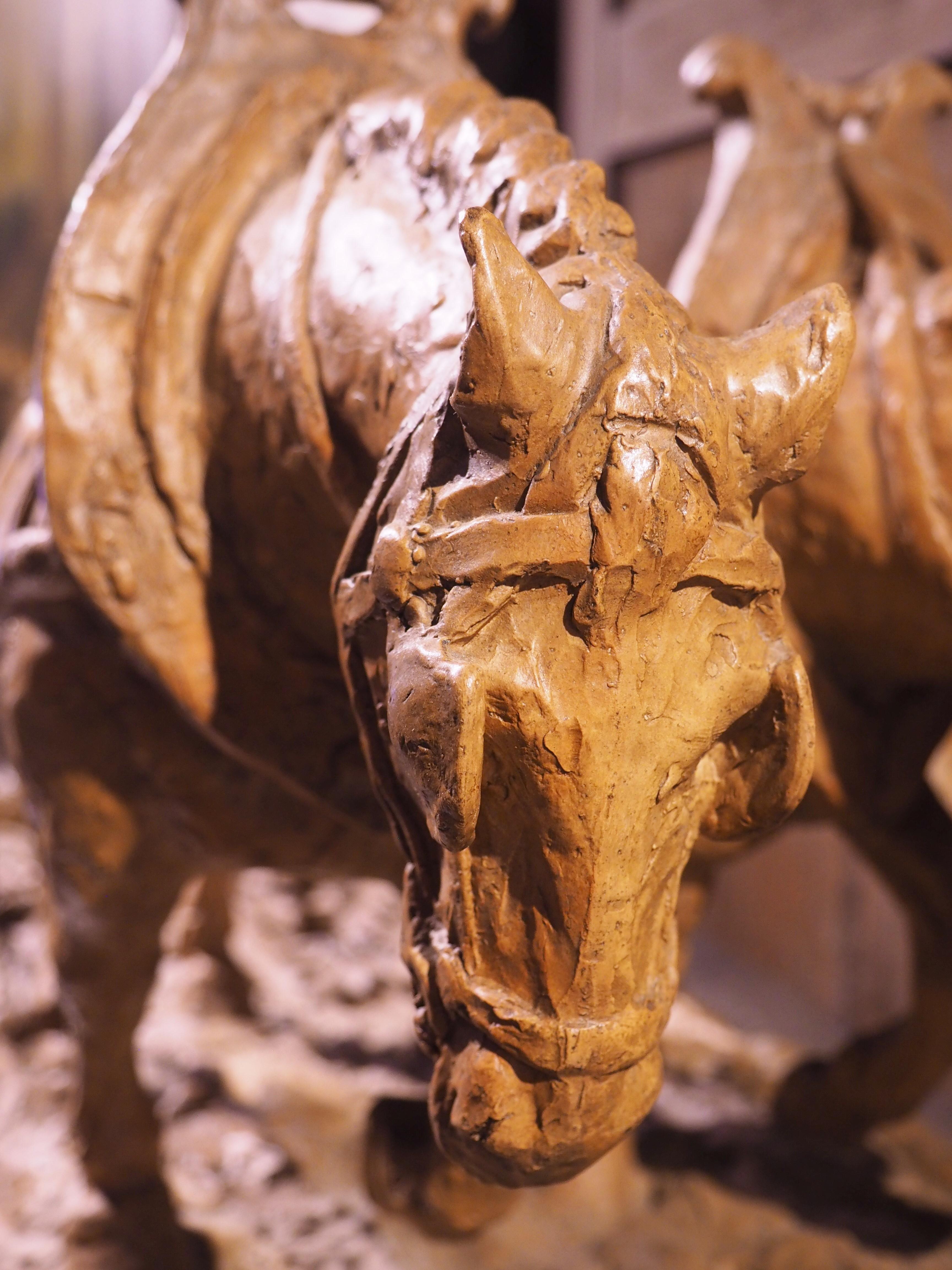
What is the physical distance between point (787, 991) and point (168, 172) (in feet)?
5.11

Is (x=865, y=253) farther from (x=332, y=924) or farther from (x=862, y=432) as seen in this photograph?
(x=332, y=924)

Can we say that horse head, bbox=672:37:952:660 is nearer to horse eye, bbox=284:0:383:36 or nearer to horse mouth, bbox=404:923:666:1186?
horse eye, bbox=284:0:383:36

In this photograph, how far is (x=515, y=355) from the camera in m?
0.47

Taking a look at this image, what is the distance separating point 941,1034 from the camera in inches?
53.4

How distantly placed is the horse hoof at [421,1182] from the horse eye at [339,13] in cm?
91

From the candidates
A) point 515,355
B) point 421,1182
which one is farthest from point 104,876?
point 515,355

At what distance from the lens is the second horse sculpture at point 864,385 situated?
99cm

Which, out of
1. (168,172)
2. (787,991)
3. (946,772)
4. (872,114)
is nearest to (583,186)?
(168,172)

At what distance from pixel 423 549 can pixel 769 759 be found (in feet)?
0.65

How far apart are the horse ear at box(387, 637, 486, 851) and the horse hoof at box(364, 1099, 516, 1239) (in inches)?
13.5

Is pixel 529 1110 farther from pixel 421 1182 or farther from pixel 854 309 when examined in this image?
pixel 854 309

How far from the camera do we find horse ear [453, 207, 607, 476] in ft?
1.53

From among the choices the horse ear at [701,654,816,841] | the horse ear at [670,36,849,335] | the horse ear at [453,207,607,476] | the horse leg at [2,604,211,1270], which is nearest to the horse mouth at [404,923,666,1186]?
the horse ear at [701,654,816,841]

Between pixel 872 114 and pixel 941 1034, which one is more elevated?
pixel 872 114
